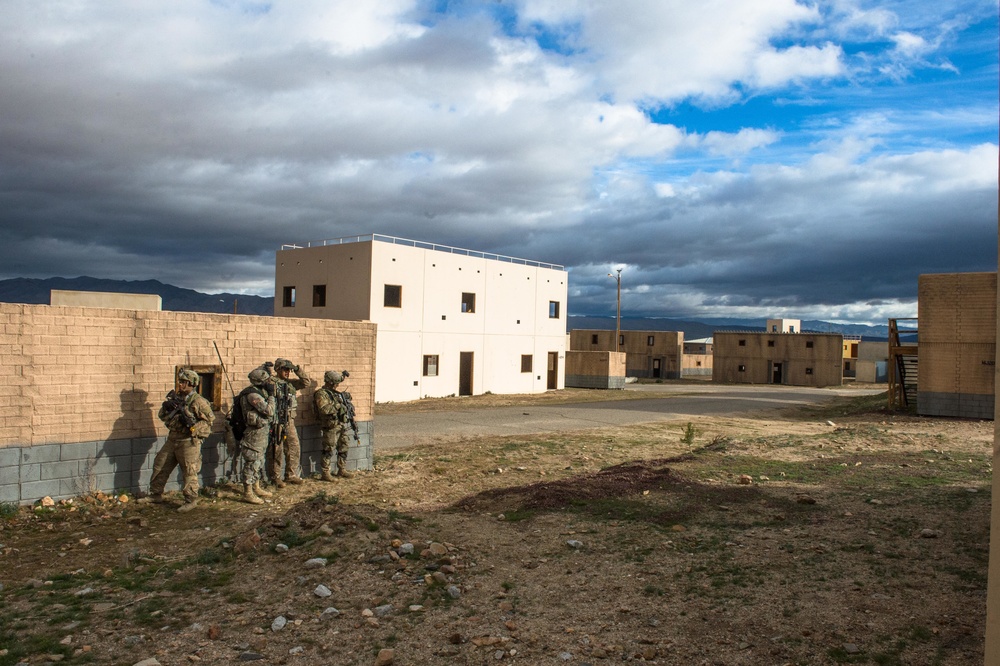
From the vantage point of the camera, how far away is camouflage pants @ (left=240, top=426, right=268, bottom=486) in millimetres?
9711

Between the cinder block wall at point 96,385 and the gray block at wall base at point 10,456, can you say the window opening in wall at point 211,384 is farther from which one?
the gray block at wall base at point 10,456

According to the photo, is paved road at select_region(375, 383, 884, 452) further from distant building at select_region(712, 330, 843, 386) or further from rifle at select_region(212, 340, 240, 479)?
distant building at select_region(712, 330, 843, 386)

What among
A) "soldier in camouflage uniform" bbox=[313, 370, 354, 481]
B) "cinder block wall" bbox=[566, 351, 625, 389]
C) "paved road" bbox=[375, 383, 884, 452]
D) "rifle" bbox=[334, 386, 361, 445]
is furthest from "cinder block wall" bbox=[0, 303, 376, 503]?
"cinder block wall" bbox=[566, 351, 625, 389]

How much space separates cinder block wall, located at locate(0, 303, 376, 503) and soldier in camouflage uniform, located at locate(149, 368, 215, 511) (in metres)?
0.42

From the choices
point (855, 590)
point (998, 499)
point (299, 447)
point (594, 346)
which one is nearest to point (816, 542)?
point (855, 590)

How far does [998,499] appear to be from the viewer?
3.38 m

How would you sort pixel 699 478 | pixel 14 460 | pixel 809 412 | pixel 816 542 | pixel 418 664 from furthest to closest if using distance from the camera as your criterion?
1. pixel 809 412
2. pixel 699 478
3. pixel 14 460
4. pixel 816 542
5. pixel 418 664

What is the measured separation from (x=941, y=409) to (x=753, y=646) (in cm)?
2162

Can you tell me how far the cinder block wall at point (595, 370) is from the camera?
41594 mm

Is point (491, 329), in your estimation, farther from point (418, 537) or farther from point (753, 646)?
point (753, 646)

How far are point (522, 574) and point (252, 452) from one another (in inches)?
196

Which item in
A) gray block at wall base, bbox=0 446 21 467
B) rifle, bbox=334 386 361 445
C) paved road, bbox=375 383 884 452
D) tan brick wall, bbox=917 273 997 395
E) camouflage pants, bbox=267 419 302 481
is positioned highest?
tan brick wall, bbox=917 273 997 395

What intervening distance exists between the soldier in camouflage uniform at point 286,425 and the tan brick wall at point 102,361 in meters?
0.58

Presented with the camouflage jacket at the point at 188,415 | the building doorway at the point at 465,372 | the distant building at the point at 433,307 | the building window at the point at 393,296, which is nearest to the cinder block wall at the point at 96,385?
the camouflage jacket at the point at 188,415
